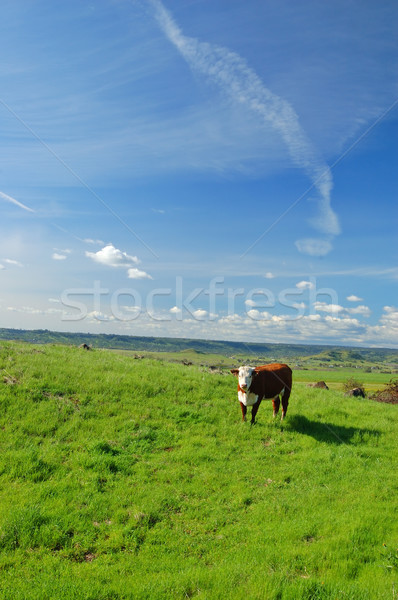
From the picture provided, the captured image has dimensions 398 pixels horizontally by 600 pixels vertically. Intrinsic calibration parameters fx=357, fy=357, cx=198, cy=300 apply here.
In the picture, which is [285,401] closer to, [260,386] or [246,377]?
[260,386]

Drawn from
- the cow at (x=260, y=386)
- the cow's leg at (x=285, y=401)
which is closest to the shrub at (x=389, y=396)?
the cow's leg at (x=285, y=401)

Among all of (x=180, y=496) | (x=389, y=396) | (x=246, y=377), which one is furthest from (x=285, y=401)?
(x=389, y=396)

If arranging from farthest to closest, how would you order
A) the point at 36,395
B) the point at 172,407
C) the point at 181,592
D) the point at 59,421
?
the point at 172,407
the point at 36,395
the point at 59,421
the point at 181,592

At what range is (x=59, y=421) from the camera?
529 inches

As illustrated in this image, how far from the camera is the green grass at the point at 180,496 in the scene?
6598mm

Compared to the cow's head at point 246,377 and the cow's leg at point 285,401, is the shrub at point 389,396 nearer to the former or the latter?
the cow's leg at point 285,401

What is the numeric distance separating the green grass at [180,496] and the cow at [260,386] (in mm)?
907

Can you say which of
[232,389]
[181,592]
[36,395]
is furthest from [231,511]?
[232,389]

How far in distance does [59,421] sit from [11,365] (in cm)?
551

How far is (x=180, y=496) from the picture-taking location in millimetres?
9875

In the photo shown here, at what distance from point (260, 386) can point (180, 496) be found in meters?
6.98

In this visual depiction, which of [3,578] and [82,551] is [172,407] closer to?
[82,551]

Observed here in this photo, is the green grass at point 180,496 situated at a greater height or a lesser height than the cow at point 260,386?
lesser

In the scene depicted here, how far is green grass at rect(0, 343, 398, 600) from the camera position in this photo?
6.60m
